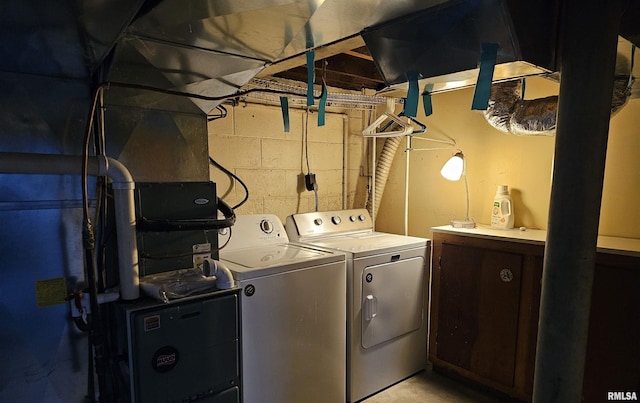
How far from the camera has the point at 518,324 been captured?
2.27 meters

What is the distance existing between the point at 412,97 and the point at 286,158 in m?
1.64

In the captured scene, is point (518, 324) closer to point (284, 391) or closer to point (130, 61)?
point (284, 391)

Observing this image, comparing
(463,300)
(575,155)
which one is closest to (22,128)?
(575,155)

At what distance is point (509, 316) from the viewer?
90.9 inches

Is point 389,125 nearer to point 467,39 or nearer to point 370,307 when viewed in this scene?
point 370,307

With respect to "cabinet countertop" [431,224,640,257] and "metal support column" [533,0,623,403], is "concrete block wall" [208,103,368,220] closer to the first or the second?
"cabinet countertop" [431,224,640,257]

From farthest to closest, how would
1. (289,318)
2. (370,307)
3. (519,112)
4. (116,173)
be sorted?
(370,307), (519,112), (289,318), (116,173)

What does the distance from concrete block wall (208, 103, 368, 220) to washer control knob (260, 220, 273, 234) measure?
1.18ft

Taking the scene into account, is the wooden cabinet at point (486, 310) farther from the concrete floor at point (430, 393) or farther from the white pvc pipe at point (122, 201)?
the white pvc pipe at point (122, 201)

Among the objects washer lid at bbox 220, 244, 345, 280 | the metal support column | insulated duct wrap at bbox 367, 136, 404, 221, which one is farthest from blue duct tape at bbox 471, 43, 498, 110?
insulated duct wrap at bbox 367, 136, 404, 221

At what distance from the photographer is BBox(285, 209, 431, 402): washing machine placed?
2.34 metres

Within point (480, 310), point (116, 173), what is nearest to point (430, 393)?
point (480, 310)

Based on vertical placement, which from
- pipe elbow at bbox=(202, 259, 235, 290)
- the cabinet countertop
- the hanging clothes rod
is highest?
the hanging clothes rod

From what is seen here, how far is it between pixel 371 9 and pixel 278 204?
6.43 ft
